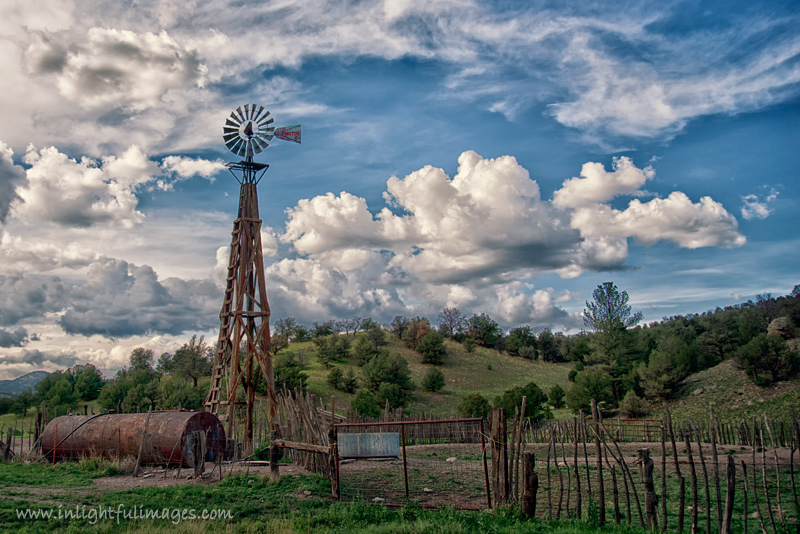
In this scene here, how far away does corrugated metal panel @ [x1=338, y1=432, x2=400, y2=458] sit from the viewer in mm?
12289

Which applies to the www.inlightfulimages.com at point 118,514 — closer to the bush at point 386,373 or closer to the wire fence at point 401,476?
the wire fence at point 401,476

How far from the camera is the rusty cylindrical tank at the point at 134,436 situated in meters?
16.0

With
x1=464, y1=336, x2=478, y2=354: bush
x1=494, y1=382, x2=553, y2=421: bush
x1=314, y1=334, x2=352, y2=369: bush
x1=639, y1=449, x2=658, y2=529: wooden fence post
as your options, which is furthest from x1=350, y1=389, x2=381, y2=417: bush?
x1=464, y1=336, x2=478, y2=354: bush

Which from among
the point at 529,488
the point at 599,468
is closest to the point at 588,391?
the point at 599,468

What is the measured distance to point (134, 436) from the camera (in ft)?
53.7

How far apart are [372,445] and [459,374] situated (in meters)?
50.0

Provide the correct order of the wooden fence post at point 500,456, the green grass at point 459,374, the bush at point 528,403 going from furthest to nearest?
the green grass at point 459,374 < the bush at point 528,403 < the wooden fence post at point 500,456

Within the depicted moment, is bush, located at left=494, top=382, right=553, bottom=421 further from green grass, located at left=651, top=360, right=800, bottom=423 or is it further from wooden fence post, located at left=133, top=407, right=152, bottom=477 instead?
wooden fence post, located at left=133, top=407, right=152, bottom=477

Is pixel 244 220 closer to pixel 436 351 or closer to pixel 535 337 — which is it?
pixel 436 351

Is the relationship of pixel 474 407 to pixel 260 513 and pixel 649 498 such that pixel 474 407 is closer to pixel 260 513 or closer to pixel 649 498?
pixel 260 513

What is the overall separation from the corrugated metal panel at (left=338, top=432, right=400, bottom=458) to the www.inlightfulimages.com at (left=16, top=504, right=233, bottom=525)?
130 inches

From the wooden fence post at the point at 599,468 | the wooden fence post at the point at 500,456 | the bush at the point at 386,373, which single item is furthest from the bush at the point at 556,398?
the wooden fence post at the point at 500,456

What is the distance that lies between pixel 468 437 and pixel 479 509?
19.8 meters

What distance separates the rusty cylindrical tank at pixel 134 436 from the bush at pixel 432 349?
160 ft
